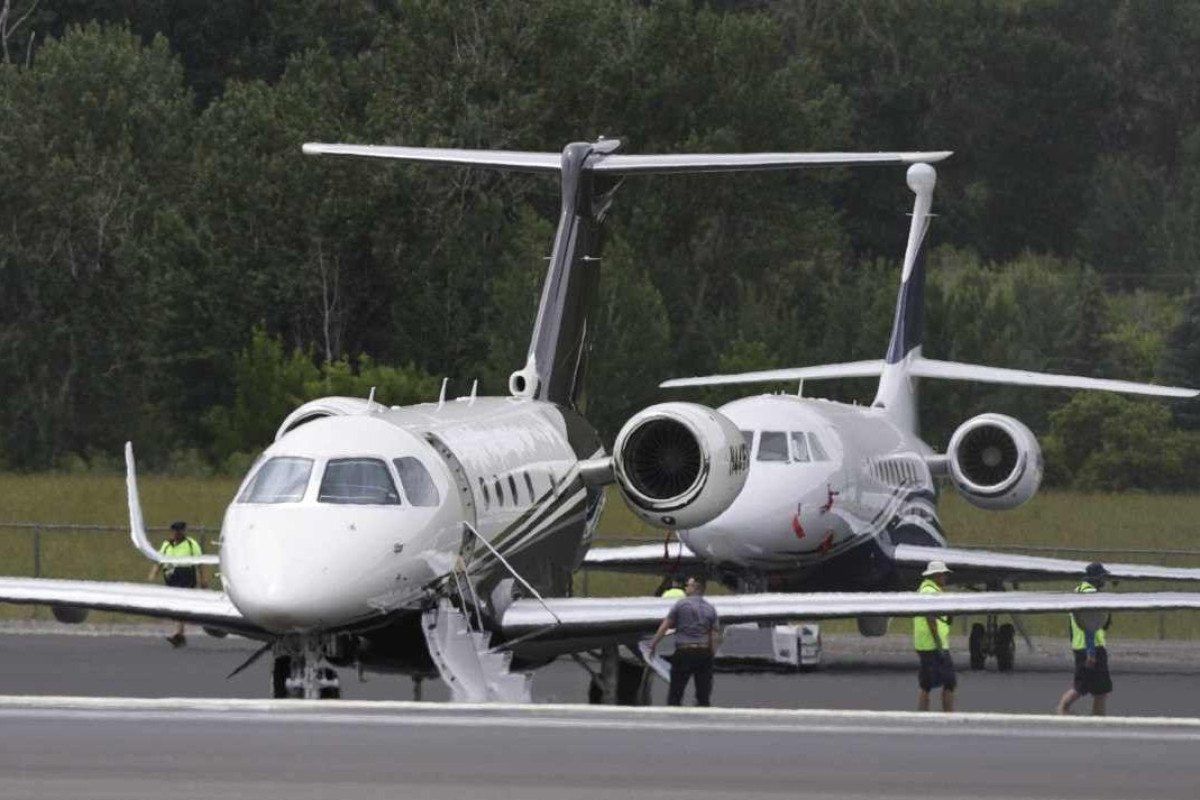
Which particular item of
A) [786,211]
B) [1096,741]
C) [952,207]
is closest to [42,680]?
[1096,741]

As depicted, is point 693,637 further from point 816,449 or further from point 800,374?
point 800,374

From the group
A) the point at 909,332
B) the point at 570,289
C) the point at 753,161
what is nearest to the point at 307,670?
the point at 753,161

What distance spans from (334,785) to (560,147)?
52.6m

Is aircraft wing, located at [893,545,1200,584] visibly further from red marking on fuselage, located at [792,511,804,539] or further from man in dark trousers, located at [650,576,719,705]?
man in dark trousers, located at [650,576,719,705]

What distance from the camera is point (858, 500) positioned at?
3256 centimetres

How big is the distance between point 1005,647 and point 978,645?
1.43ft

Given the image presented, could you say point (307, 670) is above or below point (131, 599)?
below

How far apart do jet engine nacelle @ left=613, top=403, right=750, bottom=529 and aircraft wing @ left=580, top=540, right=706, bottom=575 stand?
25.9 ft


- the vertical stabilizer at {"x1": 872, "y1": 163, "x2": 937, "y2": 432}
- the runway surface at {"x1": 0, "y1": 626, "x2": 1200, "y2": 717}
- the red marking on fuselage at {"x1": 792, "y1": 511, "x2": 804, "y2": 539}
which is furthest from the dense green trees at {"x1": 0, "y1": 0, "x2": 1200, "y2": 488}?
the red marking on fuselage at {"x1": 792, "y1": 511, "x2": 804, "y2": 539}

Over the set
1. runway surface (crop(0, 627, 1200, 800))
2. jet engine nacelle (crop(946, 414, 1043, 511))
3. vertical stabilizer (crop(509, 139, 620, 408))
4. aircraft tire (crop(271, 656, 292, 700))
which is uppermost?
vertical stabilizer (crop(509, 139, 620, 408))

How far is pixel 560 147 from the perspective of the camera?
66.0 metres

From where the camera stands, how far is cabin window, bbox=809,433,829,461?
104 feet

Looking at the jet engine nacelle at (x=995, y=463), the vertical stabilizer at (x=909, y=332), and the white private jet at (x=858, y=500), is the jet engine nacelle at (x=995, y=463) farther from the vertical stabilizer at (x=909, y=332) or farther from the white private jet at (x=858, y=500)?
the vertical stabilizer at (x=909, y=332)

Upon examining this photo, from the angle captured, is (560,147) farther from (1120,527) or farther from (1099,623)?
(1099,623)
